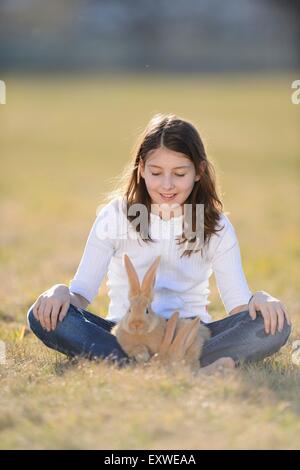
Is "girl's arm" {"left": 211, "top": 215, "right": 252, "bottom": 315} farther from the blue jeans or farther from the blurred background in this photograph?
the blurred background

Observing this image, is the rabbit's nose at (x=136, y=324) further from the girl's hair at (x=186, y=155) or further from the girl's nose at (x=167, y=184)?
the girl's nose at (x=167, y=184)

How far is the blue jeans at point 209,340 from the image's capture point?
4.57 meters

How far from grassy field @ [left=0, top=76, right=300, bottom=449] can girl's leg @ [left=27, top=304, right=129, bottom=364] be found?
0.11 meters

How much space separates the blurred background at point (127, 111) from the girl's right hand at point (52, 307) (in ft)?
5.22

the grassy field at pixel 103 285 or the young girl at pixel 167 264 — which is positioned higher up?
the young girl at pixel 167 264

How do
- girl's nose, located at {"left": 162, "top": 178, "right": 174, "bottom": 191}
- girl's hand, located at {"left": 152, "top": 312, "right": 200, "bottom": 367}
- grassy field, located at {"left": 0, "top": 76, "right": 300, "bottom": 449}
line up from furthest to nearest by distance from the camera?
girl's nose, located at {"left": 162, "top": 178, "right": 174, "bottom": 191}, girl's hand, located at {"left": 152, "top": 312, "right": 200, "bottom": 367}, grassy field, located at {"left": 0, "top": 76, "right": 300, "bottom": 449}

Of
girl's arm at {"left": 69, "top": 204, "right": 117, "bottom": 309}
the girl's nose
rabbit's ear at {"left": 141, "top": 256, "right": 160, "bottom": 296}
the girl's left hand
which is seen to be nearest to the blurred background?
the girl's nose

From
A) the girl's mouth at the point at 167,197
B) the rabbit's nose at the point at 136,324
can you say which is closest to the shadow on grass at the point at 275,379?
the rabbit's nose at the point at 136,324

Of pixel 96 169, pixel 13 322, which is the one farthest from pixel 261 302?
pixel 96 169

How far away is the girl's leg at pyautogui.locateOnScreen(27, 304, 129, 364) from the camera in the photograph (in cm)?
456

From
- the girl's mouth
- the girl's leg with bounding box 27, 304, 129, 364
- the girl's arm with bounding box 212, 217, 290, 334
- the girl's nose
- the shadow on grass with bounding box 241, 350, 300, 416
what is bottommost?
the shadow on grass with bounding box 241, 350, 300, 416

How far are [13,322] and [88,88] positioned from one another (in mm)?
30695

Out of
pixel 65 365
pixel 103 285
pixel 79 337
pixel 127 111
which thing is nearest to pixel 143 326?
pixel 79 337

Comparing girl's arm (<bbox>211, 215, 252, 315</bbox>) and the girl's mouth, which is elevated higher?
the girl's mouth
